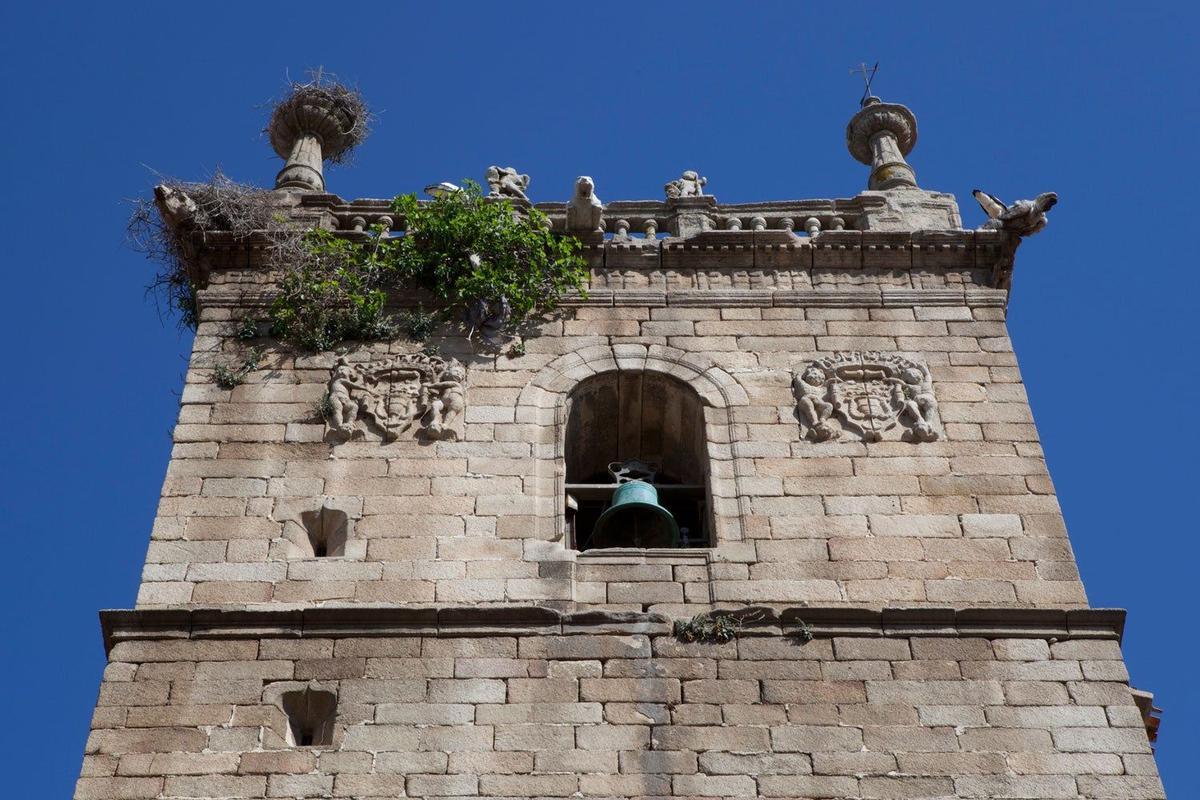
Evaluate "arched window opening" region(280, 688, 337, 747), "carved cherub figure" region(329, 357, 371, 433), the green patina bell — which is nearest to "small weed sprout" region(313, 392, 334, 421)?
"carved cherub figure" region(329, 357, 371, 433)

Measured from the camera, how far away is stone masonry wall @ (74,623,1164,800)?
413 inches

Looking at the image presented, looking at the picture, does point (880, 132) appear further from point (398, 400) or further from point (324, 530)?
point (324, 530)

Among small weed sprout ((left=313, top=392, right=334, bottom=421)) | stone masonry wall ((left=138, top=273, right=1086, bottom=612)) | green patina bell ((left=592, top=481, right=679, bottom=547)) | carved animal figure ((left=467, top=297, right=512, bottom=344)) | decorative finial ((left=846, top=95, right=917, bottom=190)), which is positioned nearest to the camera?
stone masonry wall ((left=138, top=273, right=1086, bottom=612))

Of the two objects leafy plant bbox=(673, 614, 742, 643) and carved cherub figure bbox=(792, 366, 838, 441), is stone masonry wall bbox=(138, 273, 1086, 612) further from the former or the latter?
leafy plant bbox=(673, 614, 742, 643)

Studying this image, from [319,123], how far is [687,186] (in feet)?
11.4

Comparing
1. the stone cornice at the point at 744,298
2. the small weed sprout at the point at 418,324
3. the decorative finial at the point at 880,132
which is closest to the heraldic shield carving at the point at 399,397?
the small weed sprout at the point at 418,324

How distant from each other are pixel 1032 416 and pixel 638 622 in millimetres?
3549

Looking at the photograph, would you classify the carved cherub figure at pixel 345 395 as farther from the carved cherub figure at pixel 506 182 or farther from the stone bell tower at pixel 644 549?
the carved cherub figure at pixel 506 182

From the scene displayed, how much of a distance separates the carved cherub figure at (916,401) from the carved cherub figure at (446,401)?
9.93 ft

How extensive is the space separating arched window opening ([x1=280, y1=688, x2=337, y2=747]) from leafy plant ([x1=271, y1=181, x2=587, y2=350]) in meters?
3.51

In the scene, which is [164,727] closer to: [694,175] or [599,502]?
[599,502]

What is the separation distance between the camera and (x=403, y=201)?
49.1ft

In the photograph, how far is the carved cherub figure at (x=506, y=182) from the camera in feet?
51.5

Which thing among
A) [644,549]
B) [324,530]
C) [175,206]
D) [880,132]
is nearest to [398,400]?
[324,530]
